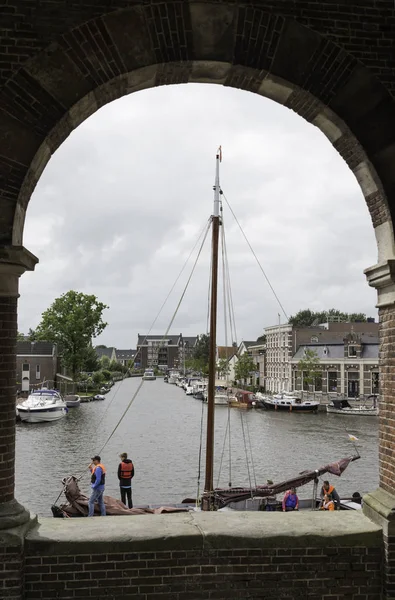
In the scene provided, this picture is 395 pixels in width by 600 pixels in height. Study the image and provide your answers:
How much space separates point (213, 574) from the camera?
4.86 metres

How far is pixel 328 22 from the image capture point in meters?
5.29

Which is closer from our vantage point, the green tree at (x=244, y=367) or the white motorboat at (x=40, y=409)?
the white motorboat at (x=40, y=409)

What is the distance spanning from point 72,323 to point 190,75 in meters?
Answer: 64.1

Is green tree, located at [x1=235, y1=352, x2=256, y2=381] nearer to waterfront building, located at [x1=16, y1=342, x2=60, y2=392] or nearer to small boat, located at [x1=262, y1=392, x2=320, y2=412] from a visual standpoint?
small boat, located at [x1=262, y1=392, x2=320, y2=412]

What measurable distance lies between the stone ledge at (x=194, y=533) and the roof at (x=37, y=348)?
67.9 m

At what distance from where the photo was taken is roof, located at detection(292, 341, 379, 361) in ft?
225

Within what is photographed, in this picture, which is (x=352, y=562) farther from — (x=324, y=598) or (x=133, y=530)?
(x=133, y=530)

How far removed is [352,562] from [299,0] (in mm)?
4828

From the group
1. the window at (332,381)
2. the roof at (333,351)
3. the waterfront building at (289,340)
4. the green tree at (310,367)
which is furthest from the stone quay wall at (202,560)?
the waterfront building at (289,340)

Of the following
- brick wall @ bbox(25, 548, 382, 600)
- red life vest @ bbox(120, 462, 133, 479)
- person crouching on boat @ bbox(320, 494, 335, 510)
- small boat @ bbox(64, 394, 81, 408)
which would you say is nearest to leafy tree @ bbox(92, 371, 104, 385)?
small boat @ bbox(64, 394, 81, 408)

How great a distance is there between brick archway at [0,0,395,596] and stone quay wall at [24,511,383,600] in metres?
0.47

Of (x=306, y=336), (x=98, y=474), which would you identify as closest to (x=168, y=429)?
(x=98, y=474)

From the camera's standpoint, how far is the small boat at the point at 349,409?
188ft

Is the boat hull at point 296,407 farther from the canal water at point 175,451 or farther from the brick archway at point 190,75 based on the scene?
the brick archway at point 190,75
